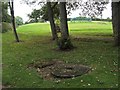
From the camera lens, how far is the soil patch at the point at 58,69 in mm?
11562

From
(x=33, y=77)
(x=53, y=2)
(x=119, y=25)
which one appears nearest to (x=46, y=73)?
(x=33, y=77)

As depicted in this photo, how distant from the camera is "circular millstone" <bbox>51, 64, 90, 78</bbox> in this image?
11477 millimetres

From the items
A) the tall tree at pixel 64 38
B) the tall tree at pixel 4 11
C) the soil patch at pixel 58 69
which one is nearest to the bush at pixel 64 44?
the tall tree at pixel 64 38

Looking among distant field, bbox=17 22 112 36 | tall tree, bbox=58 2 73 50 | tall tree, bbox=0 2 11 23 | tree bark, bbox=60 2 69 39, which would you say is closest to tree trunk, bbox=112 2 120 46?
tall tree, bbox=58 2 73 50

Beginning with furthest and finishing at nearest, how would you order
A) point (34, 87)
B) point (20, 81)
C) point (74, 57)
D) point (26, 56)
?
point (26, 56)
point (74, 57)
point (20, 81)
point (34, 87)

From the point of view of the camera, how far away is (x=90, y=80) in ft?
35.3

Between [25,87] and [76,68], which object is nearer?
[25,87]

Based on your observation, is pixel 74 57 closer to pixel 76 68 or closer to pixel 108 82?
pixel 76 68

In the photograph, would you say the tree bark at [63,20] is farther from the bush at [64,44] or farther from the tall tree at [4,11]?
the tall tree at [4,11]

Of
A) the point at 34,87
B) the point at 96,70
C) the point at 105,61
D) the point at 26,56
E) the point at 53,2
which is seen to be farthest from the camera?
the point at 53,2

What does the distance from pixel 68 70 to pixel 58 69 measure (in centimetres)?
46

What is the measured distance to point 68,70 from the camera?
1223 centimetres

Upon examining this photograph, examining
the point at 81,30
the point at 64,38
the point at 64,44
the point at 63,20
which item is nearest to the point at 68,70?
the point at 64,44

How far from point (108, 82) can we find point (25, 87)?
287cm
